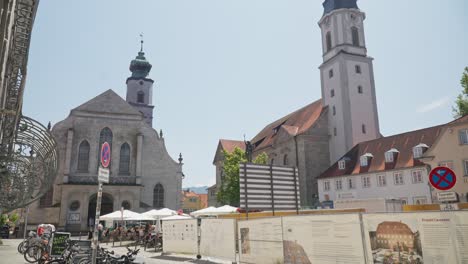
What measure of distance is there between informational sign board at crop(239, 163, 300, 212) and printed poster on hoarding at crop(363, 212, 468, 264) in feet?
14.3

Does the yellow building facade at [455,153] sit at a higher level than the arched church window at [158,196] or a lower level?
higher

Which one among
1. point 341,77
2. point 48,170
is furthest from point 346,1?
point 48,170

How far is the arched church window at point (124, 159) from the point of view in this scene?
139 feet

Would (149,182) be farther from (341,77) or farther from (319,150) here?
(341,77)

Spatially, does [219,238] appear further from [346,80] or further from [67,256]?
[346,80]

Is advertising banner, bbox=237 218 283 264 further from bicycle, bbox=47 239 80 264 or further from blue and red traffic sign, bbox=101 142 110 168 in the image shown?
blue and red traffic sign, bbox=101 142 110 168

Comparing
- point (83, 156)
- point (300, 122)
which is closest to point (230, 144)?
point (300, 122)

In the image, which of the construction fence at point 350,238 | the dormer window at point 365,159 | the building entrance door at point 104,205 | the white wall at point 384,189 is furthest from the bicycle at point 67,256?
Answer: the dormer window at point 365,159

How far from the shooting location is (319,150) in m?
47.2

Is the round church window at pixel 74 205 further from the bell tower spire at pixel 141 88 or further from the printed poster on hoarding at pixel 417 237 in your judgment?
the printed poster on hoarding at pixel 417 237

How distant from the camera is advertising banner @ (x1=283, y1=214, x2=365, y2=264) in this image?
9797 millimetres

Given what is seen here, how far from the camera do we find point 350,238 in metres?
9.86

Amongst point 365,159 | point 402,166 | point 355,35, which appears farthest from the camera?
point 355,35

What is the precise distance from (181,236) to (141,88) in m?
54.0
